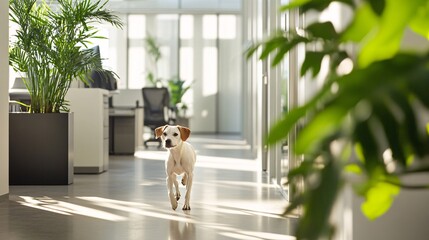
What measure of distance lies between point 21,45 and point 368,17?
21.6 feet

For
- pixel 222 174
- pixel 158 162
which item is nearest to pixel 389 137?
pixel 222 174

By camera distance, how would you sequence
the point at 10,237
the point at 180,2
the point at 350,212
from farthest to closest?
the point at 180,2, the point at 10,237, the point at 350,212

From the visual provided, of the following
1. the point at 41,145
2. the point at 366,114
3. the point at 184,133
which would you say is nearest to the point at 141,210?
the point at 184,133

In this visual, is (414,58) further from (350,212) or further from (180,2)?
(180,2)

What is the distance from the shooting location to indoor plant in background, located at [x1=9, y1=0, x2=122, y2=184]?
22.6 feet

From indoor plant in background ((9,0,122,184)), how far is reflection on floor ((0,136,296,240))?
0.22 metres

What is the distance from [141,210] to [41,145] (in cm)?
213

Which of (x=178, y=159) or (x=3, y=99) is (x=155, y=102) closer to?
(x=3, y=99)

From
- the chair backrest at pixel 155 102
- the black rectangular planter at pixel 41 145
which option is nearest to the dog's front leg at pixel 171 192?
the black rectangular planter at pixel 41 145

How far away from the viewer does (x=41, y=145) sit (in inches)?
275

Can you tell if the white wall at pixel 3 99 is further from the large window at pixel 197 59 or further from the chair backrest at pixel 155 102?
the large window at pixel 197 59

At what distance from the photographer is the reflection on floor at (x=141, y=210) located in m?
4.18

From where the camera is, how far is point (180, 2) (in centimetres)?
2100

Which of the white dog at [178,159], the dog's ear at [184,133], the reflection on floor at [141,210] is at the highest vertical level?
the dog's ear at [184,133]
